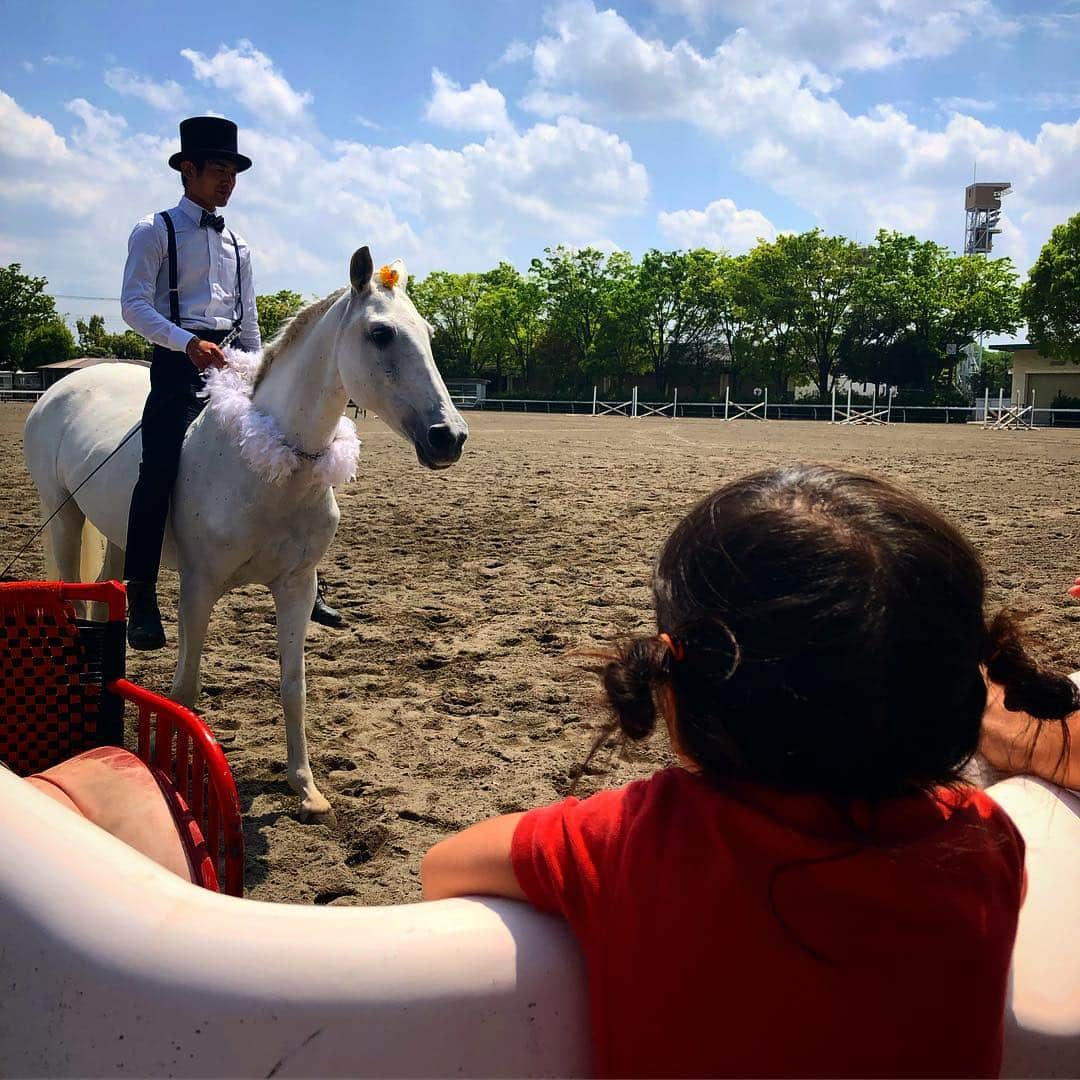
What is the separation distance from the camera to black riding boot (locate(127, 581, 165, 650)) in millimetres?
3695

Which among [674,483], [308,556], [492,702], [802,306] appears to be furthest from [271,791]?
[802,306]

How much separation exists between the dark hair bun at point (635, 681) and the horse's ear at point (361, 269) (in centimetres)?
264

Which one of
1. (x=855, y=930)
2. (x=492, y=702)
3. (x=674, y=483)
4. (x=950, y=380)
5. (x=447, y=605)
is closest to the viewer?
(x=855, y=930)

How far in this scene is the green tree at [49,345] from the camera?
183ft

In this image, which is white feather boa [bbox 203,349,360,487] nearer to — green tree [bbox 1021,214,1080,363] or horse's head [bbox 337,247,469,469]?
horse's head [bbox 337,247,469,469]

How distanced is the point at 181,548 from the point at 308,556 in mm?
539

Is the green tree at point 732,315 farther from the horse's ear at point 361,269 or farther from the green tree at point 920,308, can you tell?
the horse's ear at point 361,269

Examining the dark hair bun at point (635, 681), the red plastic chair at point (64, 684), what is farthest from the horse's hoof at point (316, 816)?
the dark hair bun at point (635, 681)

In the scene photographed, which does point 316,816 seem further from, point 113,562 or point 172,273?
point 172,273

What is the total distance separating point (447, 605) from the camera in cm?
606

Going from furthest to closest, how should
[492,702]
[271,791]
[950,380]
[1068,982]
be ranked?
[950,380], [492,702], [271,791], [1068,982]

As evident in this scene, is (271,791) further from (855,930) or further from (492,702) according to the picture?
(855,930)

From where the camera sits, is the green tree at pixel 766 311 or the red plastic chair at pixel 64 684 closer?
the red plastic chair at pixel 64 684

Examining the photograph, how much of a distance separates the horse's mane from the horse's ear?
0.12 metres
